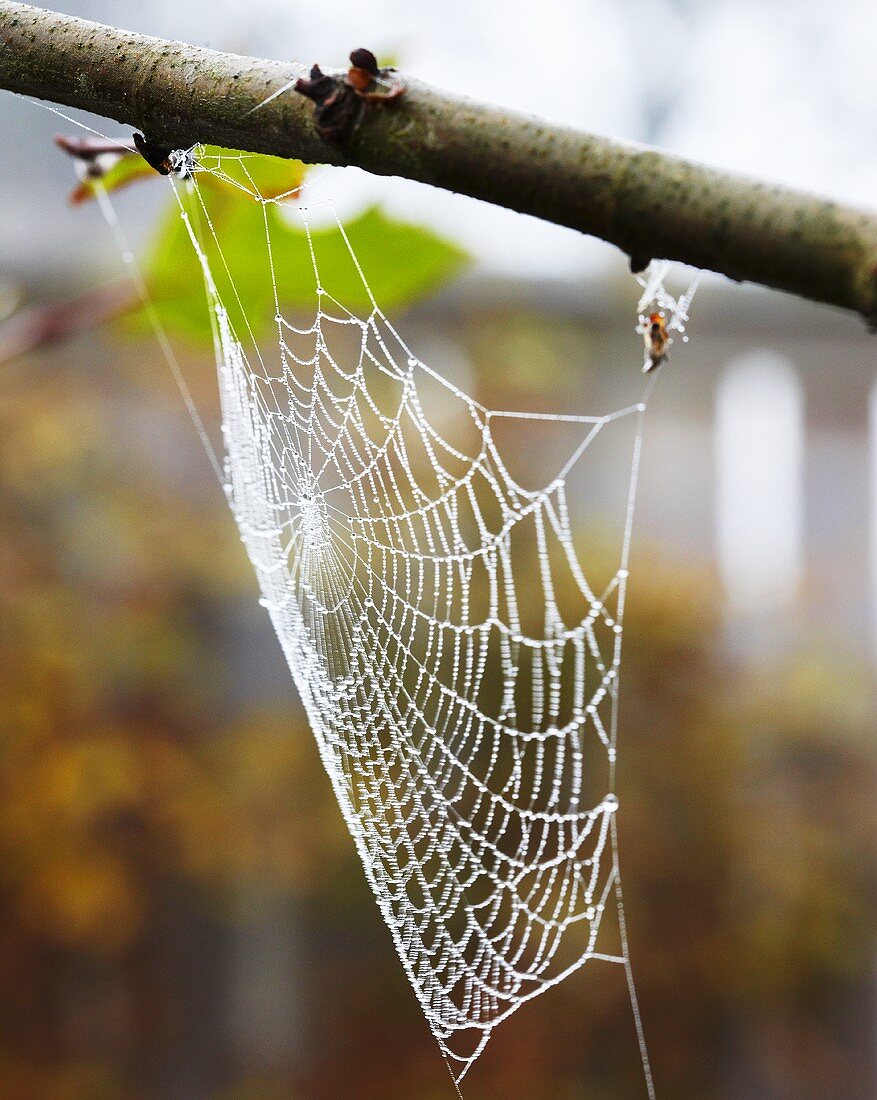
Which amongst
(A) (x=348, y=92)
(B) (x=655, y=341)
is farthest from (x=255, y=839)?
(A) (x=348, y=92)

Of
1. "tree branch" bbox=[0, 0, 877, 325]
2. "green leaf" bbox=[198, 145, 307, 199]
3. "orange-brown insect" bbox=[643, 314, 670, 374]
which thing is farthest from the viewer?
"green leaf" bbox=[198, 145, 307, 199]

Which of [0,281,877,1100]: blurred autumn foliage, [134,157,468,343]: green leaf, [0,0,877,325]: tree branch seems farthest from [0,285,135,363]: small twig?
[0,281,877,1100]: blurred autumn foliage

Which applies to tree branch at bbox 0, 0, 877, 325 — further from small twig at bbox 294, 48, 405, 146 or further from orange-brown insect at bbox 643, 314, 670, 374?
orange-brown insect at bbox 643, 314, 670, 374

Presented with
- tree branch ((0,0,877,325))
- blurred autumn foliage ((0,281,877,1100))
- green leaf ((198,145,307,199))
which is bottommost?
blurred autumn foliage ((0,281,877,1100))

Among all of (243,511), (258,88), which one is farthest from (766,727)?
(258,88)

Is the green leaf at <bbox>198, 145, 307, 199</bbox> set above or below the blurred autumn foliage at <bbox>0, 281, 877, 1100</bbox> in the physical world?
above

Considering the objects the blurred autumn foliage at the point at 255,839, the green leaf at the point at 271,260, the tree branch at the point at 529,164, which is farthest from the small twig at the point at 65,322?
the blurred autumn foliage at the point at 255,839

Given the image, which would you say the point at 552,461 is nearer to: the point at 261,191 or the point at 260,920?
the point at 260,920
